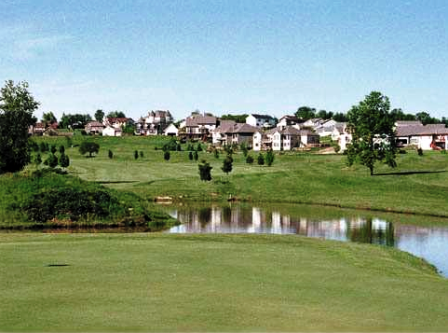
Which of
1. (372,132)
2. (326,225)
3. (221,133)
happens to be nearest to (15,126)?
(326,225)

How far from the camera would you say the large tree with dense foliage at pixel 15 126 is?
61219 mm

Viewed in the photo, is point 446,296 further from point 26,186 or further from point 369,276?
point 26,186

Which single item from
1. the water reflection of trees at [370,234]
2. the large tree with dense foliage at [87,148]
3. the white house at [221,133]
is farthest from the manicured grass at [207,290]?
the white house at [221,133]

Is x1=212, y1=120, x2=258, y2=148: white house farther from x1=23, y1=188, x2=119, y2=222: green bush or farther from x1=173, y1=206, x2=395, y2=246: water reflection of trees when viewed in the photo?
x1=23, y1=188, x2=119, y2=222: green bush

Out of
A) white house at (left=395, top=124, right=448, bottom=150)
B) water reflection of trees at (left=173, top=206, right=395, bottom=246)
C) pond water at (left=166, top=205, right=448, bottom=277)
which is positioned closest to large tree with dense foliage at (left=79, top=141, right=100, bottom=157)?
white house at (left=395, top=124, right=448, bottom=150)

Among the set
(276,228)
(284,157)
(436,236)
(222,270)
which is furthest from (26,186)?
(284,157)

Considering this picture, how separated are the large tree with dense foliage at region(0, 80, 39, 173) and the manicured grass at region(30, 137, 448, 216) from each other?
575 inches

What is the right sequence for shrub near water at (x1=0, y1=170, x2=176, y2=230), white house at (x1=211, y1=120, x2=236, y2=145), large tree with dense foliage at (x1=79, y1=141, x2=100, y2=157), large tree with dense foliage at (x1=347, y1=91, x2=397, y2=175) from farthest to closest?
white house at (x1=211, y1=120, x2=236, y2=145) → large tree with dense foliage at (x1=79, y1=141, x2=100, y2=157) → large tree with dense foliage at (x1=347, y1=91, x2=397, y2=175) → shrub near water at (x1=0, y1=170, x2=176, y2=230)

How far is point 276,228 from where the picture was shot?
49094 millimetres

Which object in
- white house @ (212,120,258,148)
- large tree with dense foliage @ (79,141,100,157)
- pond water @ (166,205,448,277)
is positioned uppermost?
white house @ (212,120,258,148)

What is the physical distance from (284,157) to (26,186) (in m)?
72.4

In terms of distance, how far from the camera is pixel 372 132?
282 feet

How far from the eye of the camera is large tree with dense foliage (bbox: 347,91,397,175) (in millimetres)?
85438

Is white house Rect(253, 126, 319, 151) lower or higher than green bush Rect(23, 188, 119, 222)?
higher
